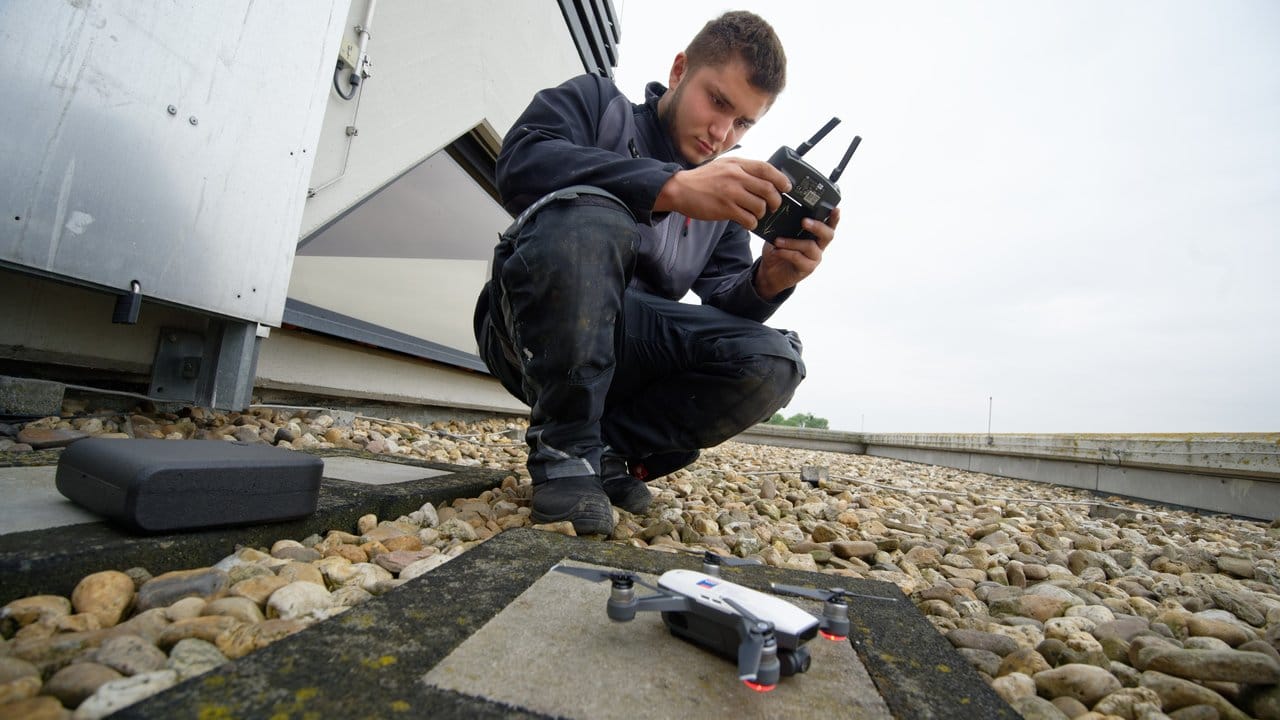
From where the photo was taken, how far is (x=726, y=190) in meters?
1.08

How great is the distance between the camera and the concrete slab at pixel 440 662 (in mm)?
415

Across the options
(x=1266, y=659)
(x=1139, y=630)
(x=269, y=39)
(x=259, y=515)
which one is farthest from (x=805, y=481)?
(x=269, y=39)

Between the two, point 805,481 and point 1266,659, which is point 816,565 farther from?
point 805,481

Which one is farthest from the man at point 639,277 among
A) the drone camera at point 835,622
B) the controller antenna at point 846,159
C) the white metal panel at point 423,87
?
the white metal panel at point 423,87

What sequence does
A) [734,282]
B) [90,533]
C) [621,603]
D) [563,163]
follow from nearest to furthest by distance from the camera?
[621,603] → [90,533] → [563,163] → [734,282]

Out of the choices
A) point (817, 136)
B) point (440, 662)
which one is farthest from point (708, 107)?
point (440, 662)

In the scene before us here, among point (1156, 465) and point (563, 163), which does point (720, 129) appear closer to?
point (563, 163)

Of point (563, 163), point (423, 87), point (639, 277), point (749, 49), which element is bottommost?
point (639, 277)

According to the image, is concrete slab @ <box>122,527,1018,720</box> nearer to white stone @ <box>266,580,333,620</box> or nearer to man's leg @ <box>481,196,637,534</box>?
white stone @ <box>266,580,333,620</box>

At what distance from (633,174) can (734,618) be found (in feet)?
2.80

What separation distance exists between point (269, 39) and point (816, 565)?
1730 millimetres

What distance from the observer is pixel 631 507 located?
4.57 feet

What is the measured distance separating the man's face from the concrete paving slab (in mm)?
1236

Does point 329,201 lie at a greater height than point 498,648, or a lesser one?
greater
